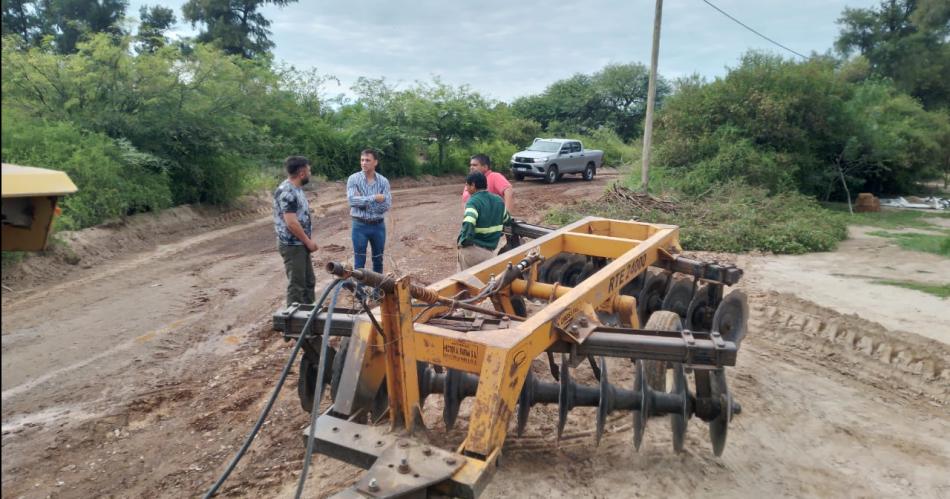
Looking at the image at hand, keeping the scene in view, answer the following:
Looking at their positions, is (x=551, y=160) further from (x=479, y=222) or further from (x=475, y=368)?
(x=475, y=368)

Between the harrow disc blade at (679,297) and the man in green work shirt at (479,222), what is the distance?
6.31ft

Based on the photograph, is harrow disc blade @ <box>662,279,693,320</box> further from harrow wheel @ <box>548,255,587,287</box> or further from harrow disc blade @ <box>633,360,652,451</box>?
harrow disc blade @ <box>633,360,652,451</box>

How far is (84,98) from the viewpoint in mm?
11172

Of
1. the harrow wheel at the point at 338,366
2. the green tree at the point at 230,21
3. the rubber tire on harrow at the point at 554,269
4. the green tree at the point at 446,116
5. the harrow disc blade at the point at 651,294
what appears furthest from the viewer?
the green tree at the point at 230,21

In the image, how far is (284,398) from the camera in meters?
4.82

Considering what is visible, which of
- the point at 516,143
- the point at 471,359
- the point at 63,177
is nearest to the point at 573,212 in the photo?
the point at 471,359

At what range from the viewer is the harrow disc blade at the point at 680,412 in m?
3.81

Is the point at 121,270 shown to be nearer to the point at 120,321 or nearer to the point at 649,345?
the point at 120,321

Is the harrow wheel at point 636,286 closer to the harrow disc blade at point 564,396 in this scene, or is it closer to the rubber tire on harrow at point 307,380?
the harrow disc blade at point 564,396

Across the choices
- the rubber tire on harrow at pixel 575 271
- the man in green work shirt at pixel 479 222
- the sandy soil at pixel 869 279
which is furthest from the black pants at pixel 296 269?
the sandy soil at pixel 869 279

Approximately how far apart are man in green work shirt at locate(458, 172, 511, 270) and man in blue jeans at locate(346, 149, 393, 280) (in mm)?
1300

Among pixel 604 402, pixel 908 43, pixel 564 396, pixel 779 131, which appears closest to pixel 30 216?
pixel 564 396

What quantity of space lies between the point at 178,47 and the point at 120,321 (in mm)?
8312

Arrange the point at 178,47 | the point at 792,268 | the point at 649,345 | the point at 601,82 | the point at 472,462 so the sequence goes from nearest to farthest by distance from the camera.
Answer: the point at 472,462, the point at 649,345, the point at 792,268, the point at 178,47, the point at 601,82
